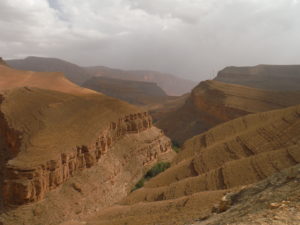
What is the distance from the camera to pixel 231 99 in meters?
50.3

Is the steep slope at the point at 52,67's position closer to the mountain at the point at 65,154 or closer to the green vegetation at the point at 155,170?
the mountain at the point at 65,154

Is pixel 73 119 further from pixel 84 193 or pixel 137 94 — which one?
pixel 137 94

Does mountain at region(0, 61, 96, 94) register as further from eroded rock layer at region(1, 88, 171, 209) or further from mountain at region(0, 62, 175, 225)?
mountain at region(0, 62, 175, 225)

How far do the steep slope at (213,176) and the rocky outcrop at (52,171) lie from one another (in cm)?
418

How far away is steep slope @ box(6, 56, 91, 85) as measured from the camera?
16975 cm

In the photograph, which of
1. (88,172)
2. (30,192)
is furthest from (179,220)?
(88,172)

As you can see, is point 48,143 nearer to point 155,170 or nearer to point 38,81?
point 155,170

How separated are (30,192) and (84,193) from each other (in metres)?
4.75

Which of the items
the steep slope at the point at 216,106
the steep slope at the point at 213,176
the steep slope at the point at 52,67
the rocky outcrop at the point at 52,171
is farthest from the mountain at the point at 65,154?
the steep slope at the point at 52,67

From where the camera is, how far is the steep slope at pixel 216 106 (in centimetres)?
4753

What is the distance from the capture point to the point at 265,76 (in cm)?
8819

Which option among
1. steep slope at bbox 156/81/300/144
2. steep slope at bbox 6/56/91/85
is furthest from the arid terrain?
steep slope at bbox 6/56/91/85

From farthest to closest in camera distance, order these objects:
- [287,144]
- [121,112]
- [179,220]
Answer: [121,112] → [287,144] → [179,220]

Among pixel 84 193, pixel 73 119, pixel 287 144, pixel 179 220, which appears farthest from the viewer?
pixel 73 119
